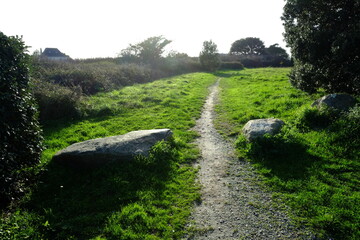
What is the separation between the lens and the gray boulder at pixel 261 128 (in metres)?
9.05

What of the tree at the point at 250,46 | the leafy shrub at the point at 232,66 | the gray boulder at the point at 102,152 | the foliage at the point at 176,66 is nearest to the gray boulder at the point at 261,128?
the gray boulder at the point at 102,152

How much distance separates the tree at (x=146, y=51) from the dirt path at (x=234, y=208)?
123ft

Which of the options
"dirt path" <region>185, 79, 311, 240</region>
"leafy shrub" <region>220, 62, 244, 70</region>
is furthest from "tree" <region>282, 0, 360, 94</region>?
"leafy shrub" <region>220, 62, 244, 70</region>

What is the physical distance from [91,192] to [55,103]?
9510mm

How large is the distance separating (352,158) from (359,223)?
10.8ft

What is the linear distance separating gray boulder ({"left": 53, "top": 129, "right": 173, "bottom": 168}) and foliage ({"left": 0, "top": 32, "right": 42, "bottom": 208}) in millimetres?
1061

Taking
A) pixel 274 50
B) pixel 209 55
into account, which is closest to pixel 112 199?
pixel 209 55

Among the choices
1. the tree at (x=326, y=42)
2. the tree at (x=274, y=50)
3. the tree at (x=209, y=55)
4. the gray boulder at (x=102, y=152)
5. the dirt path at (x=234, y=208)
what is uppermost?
the tree at (x=274, y=50)

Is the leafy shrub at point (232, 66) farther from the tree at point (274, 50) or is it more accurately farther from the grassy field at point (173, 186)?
the grassy field at point (173, 186)

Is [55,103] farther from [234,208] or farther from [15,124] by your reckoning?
[234,208]

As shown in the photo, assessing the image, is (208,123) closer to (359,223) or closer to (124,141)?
(124,141)

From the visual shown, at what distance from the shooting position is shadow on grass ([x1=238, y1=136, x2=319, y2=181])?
23.4 ft

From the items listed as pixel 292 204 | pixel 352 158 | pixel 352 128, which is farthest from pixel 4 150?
pixel 352 128

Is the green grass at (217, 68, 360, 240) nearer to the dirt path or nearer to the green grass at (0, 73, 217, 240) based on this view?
the dirt path
